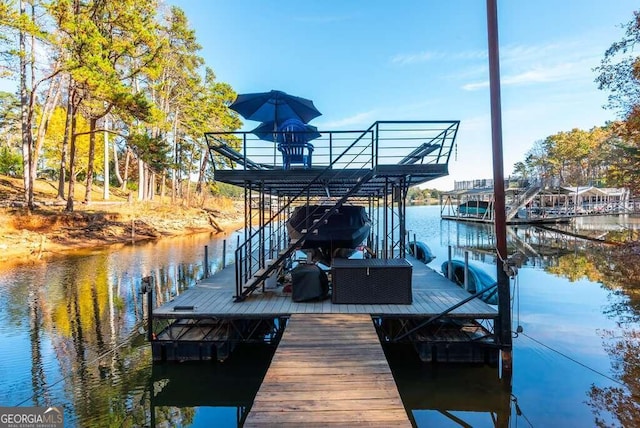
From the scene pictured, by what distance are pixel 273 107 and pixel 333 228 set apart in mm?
3313

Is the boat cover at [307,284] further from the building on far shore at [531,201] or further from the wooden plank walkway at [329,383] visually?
the building on far shore at [531,201]

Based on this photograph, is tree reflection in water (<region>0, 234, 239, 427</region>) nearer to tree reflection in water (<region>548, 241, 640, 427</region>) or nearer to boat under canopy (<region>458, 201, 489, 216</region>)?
tree reflection in water (<region>548, 241, 640, 427</region>)

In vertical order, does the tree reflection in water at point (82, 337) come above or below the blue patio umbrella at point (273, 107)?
below

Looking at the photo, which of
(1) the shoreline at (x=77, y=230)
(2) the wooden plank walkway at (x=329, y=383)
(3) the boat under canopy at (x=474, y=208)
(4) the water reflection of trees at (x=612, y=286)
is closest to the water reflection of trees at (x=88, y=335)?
(2) the wooden plank walkway at (x=329, y=383)

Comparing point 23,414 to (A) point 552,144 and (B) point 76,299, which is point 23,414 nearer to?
(B) point 76,299

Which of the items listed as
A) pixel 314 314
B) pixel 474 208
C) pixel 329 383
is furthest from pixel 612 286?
pixel 474 208

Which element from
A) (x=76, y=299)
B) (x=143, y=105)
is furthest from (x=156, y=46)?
(x=76, y=299)

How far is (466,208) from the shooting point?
1775 inches

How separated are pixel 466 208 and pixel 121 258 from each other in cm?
4052

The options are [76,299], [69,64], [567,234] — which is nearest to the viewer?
[76,299]

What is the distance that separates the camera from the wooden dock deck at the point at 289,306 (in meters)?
5.77

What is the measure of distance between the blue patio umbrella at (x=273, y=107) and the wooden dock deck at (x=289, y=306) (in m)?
3.96

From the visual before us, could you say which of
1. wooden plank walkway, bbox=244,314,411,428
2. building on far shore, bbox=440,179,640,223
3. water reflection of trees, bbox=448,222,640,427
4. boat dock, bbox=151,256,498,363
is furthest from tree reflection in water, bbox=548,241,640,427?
building on far shore, bbox=440,179,640,223

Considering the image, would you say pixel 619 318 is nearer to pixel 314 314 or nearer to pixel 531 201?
pixel 314 314
